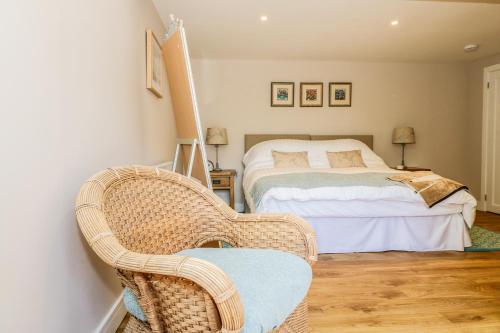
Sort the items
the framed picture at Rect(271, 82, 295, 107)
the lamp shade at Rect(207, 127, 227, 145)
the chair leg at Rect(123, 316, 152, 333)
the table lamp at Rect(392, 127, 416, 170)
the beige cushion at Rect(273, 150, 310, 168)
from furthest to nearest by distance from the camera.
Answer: the framed picture at Rect(271, 82, 295, 107), the table lamp at Rect(392, 127, 416, 170), the lamp shade at Rect(207, 127, 227, 145), the beige cushion at Rect(273, 150, 310, 168), the chair leg at Rect(123, 316, 152, 333)

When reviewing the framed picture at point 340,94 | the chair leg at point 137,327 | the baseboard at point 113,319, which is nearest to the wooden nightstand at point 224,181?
the framed picture at point 340,94

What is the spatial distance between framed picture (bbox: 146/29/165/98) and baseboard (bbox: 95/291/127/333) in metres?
1.57

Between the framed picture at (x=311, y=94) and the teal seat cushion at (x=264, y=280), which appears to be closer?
the teal seat cushion at (x=264, y=280)

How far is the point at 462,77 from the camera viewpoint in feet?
16.5

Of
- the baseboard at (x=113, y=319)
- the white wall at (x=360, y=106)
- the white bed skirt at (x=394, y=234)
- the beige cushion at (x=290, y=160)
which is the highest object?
the white wall at (x=360, y=106)

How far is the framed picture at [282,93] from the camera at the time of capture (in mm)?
4754

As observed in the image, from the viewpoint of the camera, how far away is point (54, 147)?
1.15 meters

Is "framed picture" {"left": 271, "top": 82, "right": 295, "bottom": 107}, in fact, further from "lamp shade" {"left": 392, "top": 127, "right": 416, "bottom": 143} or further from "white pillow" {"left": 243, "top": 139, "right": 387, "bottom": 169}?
"lamp shade" {"left": 392, "top": 127, "right": 416, "bottom": 143}

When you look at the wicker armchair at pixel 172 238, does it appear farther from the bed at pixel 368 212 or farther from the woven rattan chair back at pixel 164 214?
the bed at pixel 368 212

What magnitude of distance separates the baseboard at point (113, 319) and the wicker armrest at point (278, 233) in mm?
761

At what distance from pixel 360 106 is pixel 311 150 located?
3.96 ft

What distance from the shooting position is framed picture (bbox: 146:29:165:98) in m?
2.53

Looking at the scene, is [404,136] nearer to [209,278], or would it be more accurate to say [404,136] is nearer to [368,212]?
[368,212]

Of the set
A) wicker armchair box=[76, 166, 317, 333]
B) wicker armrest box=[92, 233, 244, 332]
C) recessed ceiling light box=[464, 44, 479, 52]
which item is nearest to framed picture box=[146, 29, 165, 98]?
wicker armchair box=[76, 166, 317, 333]
